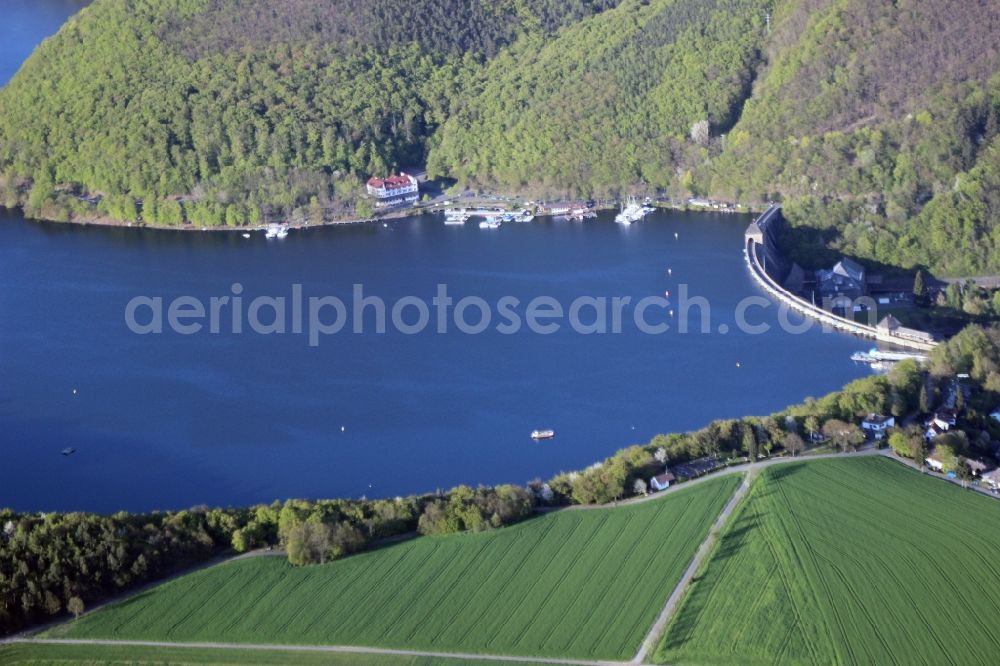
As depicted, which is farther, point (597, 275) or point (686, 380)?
point (597, 275)

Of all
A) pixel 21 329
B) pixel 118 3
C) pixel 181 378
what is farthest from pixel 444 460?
pixel 118 3

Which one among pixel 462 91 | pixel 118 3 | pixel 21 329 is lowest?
pixel 21 329

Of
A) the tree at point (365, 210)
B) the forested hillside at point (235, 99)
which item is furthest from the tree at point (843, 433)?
the forested hillside at point (235, 99)

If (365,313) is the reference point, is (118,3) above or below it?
above

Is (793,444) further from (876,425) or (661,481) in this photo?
(661,481)

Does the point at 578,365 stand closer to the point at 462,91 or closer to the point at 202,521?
the point at 202,521

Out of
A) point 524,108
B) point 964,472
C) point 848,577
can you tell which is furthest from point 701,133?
point 848,577

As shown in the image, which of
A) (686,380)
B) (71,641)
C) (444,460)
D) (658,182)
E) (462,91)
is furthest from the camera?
(462,91)
